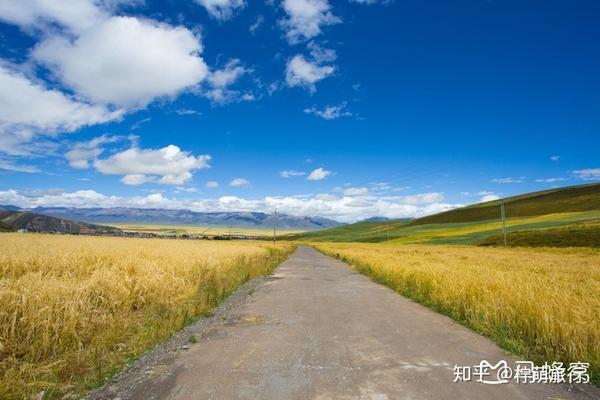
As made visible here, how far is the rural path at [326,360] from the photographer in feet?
15.4

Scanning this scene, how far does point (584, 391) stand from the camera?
16.0 feet

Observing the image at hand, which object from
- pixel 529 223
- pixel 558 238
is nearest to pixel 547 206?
pixel 529 223

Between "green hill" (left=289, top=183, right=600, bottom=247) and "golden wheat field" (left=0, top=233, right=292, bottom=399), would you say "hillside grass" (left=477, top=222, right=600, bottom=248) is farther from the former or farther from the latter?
"golden wheat field" (left=0, top=233, right=292, bottom=399)

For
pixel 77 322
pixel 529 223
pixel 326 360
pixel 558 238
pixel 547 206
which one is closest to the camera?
pixel 326 360

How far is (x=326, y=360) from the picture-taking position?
19.3 ft

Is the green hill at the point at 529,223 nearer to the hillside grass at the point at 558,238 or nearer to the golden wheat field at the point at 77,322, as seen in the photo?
the hillside grass at the point at 558,238

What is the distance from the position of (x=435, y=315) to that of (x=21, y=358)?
361 inches

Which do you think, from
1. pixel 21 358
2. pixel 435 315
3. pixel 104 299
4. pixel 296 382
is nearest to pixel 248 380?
pixel 296 382

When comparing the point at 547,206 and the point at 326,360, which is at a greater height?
the point at 547,206

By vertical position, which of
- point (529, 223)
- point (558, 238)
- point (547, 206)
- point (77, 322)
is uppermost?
point (547, 206)

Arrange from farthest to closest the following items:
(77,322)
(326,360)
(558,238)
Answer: (558,238) < (77,322) < (326,360)

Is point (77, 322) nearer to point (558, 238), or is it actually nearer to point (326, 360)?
point (326, 360)

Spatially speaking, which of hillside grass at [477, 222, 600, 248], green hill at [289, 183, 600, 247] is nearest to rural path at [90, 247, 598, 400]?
hillside grass at [477, 222, 600, 248]

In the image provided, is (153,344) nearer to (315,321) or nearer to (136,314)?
(136,314)
